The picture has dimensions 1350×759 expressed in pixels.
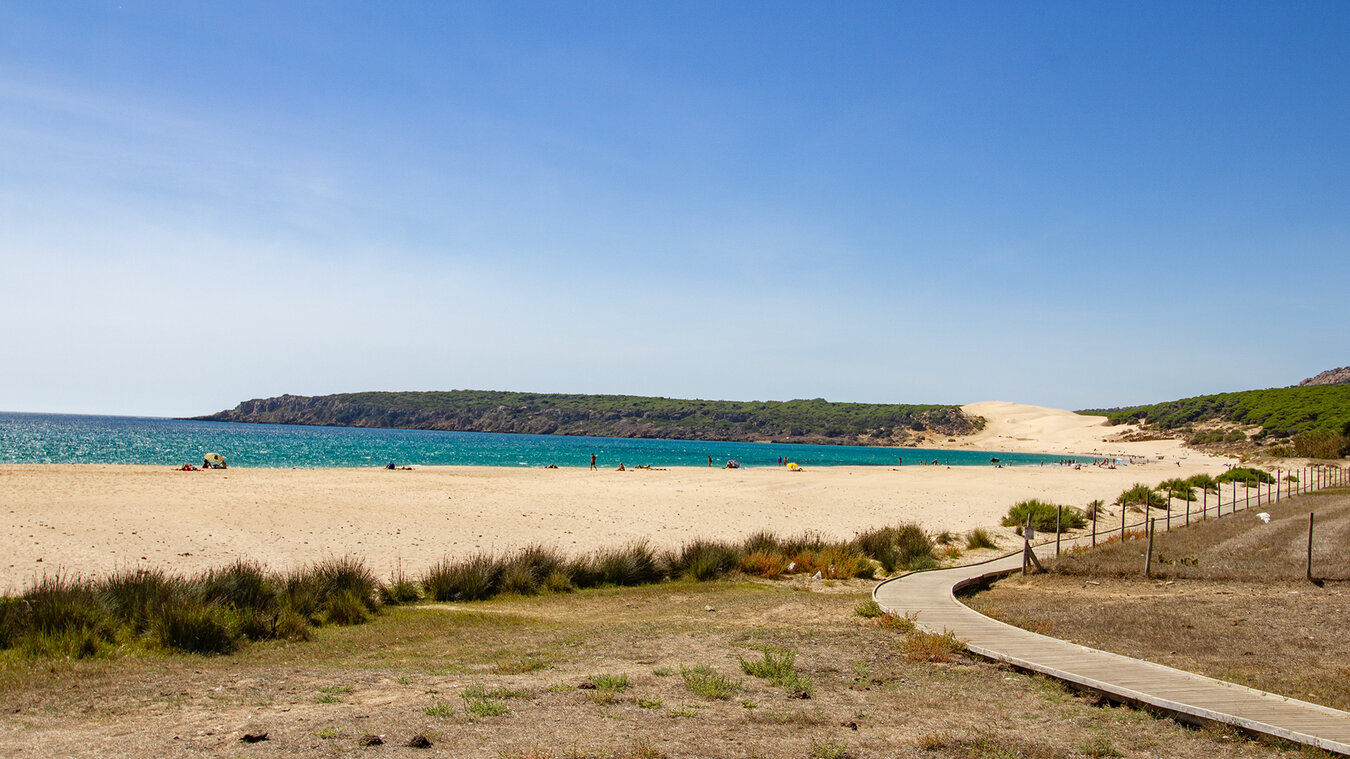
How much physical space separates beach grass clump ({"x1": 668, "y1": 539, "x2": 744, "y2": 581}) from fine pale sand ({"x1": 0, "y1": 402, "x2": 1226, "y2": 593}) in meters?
3.41

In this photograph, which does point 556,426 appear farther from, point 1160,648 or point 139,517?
point 1160,648

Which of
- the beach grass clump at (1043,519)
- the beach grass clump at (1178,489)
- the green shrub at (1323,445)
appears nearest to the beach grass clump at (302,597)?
the beach grass clump at (1043,519)

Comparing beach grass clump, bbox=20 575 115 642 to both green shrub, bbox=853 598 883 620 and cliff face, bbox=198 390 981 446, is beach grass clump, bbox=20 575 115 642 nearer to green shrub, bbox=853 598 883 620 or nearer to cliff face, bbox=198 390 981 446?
green shrub, bbox=853 598 883 620

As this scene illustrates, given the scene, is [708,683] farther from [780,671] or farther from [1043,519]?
[1043,519]

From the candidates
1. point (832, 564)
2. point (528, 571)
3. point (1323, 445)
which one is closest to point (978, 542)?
point (832, 564)

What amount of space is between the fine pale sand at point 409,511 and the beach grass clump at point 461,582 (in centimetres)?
191

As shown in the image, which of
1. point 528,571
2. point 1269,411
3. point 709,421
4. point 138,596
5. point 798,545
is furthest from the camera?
point 709,421

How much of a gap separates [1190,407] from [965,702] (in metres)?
140

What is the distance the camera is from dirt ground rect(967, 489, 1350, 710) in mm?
8414

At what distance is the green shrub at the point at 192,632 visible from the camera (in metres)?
8.83

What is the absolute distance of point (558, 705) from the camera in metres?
6.69

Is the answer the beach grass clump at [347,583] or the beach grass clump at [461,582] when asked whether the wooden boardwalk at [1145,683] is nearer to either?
the beach grass clump at [461,582]

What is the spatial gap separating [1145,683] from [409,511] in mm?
21356

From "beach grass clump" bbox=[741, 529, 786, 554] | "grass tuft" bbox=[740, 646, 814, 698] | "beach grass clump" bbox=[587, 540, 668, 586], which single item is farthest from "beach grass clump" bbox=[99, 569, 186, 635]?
"beach grass clump" bbox=[741, 529, 786, 554]
